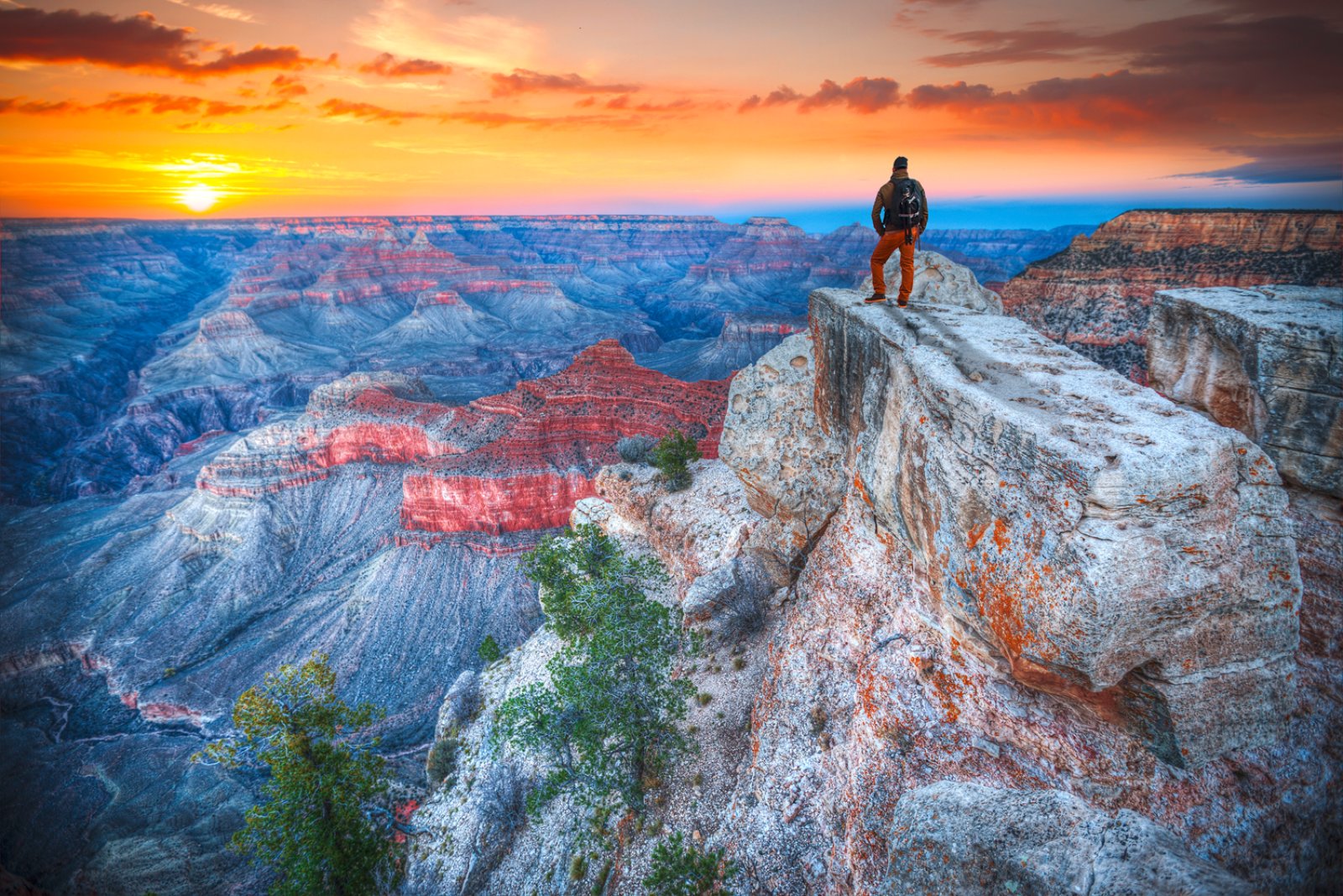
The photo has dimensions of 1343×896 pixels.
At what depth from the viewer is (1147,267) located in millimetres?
49781

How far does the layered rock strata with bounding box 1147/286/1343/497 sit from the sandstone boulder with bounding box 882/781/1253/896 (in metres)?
5.49

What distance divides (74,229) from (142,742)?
211282 millimetres

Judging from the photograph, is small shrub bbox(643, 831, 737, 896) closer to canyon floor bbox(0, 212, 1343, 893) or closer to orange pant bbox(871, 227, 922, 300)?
canyon floor bbox(0, 212, 1343, 893)

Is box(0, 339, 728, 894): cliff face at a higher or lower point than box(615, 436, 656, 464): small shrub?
lower

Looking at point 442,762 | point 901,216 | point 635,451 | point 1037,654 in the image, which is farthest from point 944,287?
point 442,762

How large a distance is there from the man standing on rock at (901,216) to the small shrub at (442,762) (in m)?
22.1

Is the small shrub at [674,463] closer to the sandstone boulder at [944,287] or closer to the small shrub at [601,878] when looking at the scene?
the sandstone boulder at [944,287]

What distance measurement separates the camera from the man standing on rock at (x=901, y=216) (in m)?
11.8

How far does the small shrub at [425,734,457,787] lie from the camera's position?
2150cm

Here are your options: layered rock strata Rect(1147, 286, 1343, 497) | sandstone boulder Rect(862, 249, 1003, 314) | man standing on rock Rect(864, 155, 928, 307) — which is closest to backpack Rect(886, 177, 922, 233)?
man standing on rock Rect(864, 155, 928, 307)

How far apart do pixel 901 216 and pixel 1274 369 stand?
256 inches

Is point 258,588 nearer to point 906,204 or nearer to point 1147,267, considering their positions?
point 906,204

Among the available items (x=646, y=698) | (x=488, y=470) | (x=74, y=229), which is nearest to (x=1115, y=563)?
(x=646, y=698)

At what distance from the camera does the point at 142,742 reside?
3238 cm
